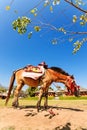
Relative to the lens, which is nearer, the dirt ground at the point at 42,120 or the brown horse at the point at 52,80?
the dirt ground at the point at 42,120

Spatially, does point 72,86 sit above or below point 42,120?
above

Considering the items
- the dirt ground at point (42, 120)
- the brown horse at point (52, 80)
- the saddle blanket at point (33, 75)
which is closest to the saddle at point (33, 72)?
the saddle blanket at point (33, 75)

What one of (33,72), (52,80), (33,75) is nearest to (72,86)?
(52,80)

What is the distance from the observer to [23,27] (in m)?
11.3

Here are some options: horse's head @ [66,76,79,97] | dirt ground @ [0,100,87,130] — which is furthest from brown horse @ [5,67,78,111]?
dirt ground @ [0,100,87,130]

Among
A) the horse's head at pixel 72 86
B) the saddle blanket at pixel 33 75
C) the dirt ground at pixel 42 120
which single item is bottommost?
the dirt ground at pixel 42 120

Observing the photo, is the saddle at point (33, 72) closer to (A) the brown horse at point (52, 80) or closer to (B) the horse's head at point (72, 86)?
(A) the brown horse at point (52, 80)

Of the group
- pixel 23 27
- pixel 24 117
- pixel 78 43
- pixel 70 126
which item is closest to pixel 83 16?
pixel 78 43

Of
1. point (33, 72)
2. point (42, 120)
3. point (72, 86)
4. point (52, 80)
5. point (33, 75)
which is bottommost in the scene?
point (42, 120)

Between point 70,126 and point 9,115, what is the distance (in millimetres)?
3587

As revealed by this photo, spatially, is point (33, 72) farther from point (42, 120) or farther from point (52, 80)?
point (42, 120)

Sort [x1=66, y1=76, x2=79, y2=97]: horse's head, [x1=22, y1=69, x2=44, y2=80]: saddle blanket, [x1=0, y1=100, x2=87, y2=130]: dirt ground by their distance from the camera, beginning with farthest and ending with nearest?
1. [x1=22, y1=69, x2=44, y2=80]: saddle blanket
2. [x1=66, y1=76, x2=79, y2=97]: horse's head
3. [x1=0, y1=100, x2=87, y2=130]: dirt ground

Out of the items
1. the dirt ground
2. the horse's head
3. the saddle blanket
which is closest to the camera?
the dirt ground

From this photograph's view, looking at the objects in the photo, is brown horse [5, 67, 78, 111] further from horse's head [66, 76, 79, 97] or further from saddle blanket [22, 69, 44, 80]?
saddle blanket [22, 69, 44, 80]
